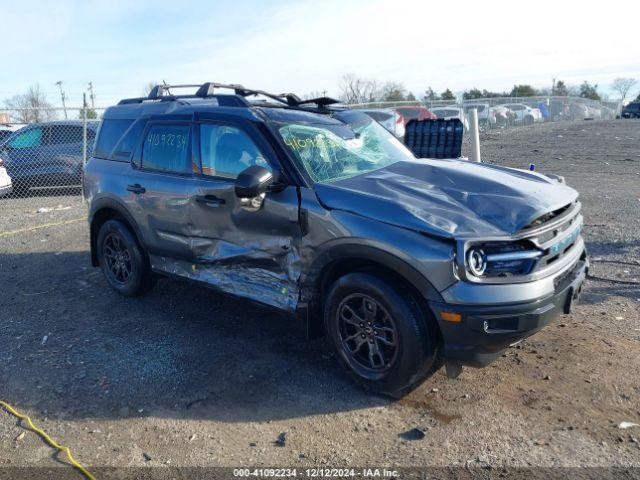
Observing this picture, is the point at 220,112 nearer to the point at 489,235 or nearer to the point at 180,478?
the point at 489,235

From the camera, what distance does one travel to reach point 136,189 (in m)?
5.22

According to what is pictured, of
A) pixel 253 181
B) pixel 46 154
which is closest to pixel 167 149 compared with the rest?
pixel 253 181

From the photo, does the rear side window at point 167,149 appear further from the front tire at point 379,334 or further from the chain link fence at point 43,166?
the chain link fence at point 43,166

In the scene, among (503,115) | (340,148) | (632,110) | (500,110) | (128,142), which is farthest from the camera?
(632,110)

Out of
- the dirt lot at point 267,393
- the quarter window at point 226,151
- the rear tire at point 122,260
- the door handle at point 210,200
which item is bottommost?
the dirt lot at point 267,393

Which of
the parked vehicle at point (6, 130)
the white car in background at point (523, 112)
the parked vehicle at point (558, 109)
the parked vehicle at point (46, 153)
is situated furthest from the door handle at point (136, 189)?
the parked vehicle at point (558, 109)

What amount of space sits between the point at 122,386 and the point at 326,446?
66.2 inches

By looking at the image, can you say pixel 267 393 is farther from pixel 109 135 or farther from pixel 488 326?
pixel 109 135

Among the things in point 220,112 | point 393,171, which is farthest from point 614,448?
point 220,112

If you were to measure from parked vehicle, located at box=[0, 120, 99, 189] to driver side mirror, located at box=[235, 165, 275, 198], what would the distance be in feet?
33.9

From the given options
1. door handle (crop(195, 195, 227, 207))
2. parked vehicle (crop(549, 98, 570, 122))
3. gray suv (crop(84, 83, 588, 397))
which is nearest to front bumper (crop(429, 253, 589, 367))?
gray suv (crop(84, 83, 588, 397))

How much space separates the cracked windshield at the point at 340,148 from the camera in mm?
4148

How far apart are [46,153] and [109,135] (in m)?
8.41

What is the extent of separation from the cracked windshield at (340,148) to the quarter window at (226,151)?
29 centimetres
